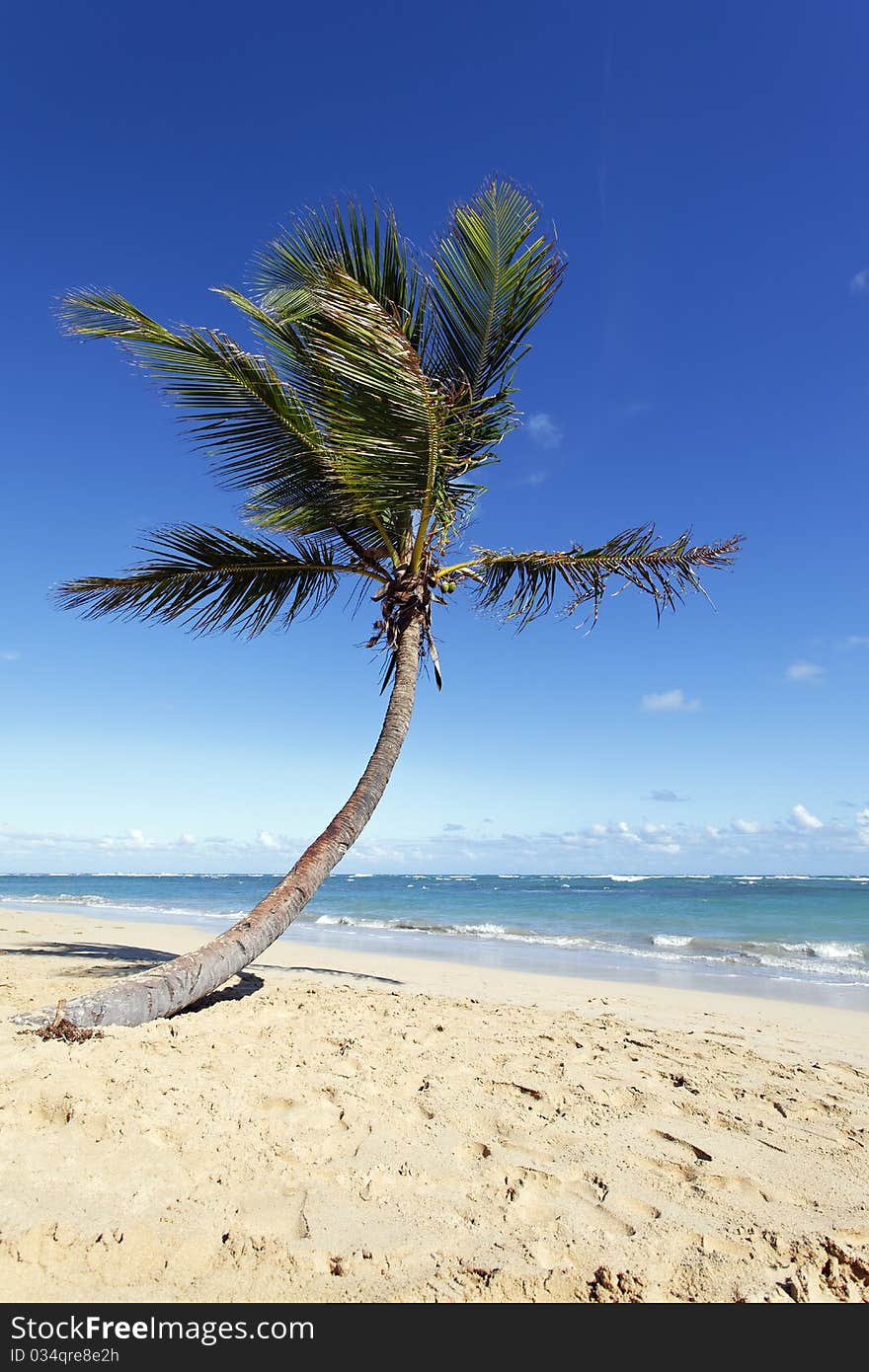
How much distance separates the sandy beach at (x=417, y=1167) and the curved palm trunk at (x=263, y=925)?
0.56 ft

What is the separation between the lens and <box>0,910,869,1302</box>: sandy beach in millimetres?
2162

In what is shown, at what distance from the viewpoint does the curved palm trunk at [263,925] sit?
4184 mm

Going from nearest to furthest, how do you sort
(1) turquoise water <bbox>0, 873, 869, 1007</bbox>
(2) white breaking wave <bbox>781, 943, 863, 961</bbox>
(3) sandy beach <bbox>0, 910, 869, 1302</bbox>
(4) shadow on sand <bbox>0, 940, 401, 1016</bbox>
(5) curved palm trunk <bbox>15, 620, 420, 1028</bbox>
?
(3) sandy beach <bbox>0, 910, 869, 1302</bbox>, (5) curved palm trunk <bbox>15, 620, 420, 1028</bbox>, (4) shadow on sand <bbox>0, 940, 401, 1016</bbox>, (1) turquoise water <bbox>0, 873, 869, 1007</bbox>, (2) white breaking wave <bbox>781, 943, 863, 961</bbox>

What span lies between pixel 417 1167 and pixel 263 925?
2.53 metres

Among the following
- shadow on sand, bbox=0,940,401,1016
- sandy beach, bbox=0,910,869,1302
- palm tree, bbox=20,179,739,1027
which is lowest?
shadow on sand, bbox=0,940,401,1016

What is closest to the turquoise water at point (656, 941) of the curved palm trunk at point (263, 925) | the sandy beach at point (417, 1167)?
the sandy beach at point (417, 1167)

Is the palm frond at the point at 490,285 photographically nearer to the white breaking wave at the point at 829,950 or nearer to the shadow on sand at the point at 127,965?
the shadow on sand at the point at 127,965

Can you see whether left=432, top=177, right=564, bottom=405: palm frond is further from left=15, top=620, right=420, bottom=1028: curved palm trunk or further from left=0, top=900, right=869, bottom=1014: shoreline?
left=0, top=900, right=869, bottom=1014: shoreline

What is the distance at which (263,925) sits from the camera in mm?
5102

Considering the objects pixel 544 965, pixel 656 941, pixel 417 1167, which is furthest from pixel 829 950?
pixel 417 1167

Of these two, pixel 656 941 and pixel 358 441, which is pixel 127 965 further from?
pixel 656 941

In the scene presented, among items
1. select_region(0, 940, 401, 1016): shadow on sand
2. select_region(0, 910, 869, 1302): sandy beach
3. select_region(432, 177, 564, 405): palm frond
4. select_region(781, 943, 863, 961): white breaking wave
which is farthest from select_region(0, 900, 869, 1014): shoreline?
select_region(432, 177, 564, 405): palm frond

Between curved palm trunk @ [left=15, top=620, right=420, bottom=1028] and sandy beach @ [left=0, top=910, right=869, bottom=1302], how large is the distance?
0.17 meters
